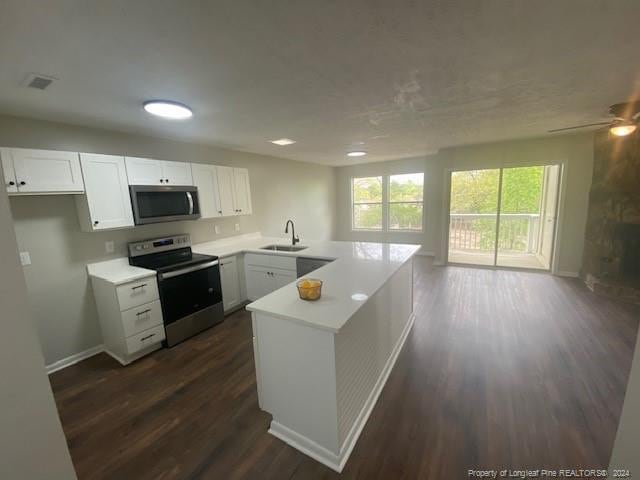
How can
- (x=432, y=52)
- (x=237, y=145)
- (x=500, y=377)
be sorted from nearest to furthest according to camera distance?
1. (x=432, y=52)
2. (x=500, y=377)
3. (x=237, y=145)

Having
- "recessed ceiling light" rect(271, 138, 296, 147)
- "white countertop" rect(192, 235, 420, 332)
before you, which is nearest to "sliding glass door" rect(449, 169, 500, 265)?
"white countertop" rect(192, 235, 420, 332)

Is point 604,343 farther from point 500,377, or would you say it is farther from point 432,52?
point 432,52

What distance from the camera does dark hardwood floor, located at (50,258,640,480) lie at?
159 centimetres

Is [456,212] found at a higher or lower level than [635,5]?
lower

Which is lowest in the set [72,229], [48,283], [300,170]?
[48,283]

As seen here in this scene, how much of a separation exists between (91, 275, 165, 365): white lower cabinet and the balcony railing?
5.79 m

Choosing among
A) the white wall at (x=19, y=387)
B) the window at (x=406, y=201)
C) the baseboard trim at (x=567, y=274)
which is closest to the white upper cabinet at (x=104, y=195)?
the white wall at (x=19, y=387)

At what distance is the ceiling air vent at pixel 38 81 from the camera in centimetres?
166

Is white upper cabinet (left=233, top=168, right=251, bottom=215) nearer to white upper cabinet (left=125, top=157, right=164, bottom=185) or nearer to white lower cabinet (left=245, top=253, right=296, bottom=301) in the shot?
white lower cabinet (left=245, top=253, right=296, bottom=301)

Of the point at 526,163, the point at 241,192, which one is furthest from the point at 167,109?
the point at 526,163

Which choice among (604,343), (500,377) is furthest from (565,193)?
(500,377)

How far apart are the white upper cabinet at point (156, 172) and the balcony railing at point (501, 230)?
5.38 meters

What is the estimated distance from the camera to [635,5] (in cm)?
124

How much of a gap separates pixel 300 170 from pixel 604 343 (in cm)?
543
